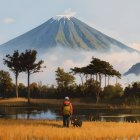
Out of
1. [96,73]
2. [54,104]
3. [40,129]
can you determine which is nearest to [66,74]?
[96,73]

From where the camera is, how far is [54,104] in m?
81.1

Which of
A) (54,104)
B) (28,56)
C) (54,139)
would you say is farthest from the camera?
(28,56)

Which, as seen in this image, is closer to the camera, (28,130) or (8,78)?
(28,130)

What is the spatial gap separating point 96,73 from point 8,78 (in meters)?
17.2

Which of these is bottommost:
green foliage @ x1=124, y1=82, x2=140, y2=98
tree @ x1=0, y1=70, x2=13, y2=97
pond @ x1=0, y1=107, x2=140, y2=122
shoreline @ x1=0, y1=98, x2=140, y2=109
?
pond @ x1=0, y1=107, x2=140, y2=122

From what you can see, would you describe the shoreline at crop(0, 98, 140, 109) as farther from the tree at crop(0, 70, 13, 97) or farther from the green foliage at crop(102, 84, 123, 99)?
the tree at crop(0, 70, 13, 97)

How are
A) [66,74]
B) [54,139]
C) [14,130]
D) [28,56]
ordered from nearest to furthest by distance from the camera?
[54,139]
[14,130]
[28,56]
[66,74]

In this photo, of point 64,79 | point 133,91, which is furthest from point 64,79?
point 133,91

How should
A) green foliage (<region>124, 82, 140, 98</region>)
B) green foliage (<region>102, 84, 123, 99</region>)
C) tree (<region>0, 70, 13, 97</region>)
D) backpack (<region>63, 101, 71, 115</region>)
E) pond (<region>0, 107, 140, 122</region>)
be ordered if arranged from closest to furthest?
backpack (<region>63, 101, 71, 115</region>) → pond (<region>0, 107, 140, 122</region>) → green foliage (<region>124, 82, 140, 98</region>) → green foliage (<region>102, 84, 123, 99</region>) → tree (<region>0, 70, 13, 97</region>)

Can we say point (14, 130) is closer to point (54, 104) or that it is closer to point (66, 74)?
point (54, 104)

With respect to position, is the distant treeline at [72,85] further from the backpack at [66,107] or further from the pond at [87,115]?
the backpack at [66,107]

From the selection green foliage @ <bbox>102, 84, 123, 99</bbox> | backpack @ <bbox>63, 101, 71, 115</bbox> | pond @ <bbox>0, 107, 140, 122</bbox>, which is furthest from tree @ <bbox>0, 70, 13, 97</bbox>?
backpack @ <bbox>63, 101, 71, 115</bbox>

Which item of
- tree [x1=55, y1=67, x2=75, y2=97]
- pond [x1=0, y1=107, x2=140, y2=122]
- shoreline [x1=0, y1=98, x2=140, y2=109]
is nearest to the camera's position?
pond [x1=0, y1=107, x2=140, y2=122]

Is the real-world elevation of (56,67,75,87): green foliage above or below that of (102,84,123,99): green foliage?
above
